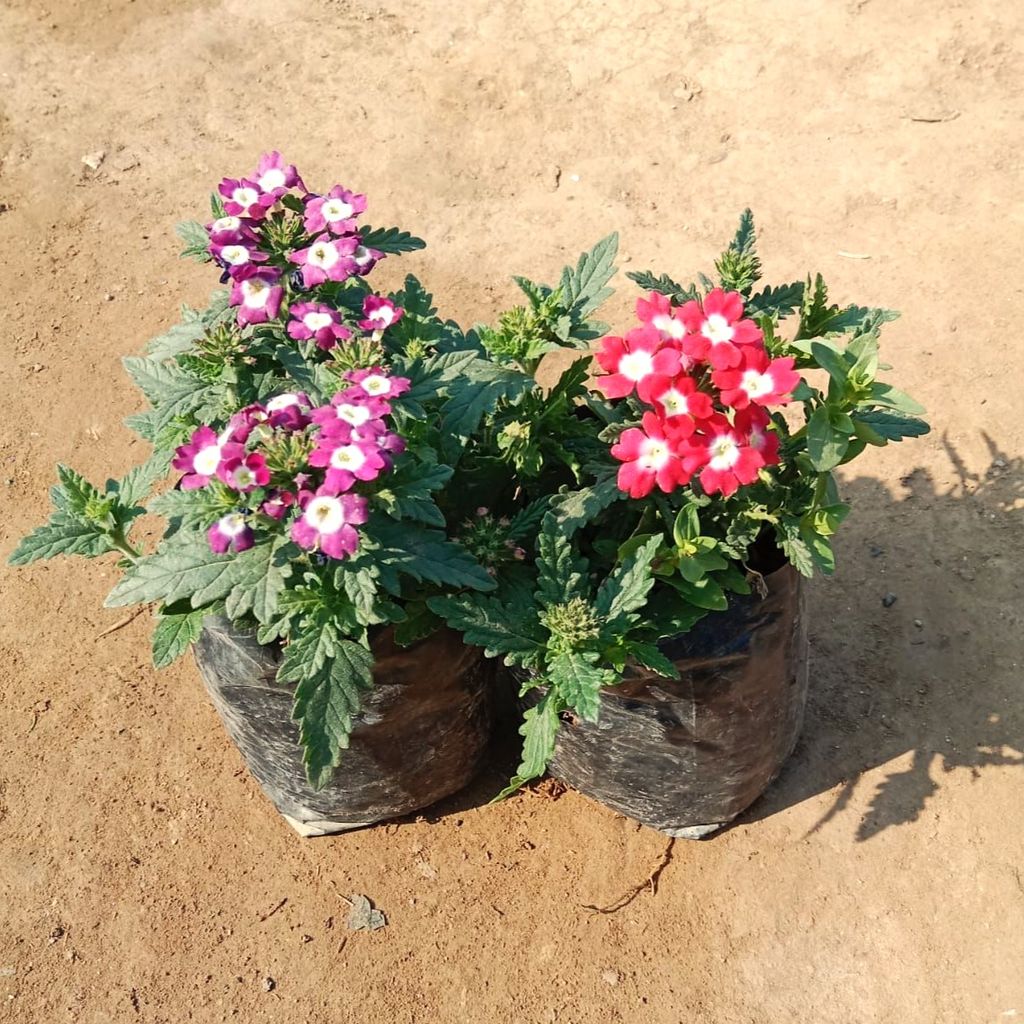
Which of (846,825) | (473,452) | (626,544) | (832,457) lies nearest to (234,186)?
(473,452)

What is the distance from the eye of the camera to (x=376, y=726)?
9.43 feet

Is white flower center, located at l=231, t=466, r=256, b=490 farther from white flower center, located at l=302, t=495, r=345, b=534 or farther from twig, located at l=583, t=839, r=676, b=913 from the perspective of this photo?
twig, located at l=583, t=839, r=676, b=913

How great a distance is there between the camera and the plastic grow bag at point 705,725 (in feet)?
8.82

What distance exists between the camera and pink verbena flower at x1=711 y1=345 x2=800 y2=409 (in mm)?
2205

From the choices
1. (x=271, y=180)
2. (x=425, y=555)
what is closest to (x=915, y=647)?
(x=425, y=555)

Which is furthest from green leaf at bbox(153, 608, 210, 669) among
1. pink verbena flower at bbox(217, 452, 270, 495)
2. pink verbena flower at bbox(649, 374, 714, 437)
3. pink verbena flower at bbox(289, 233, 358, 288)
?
pink verbena flower at bbox(649, 374, 714, 437)

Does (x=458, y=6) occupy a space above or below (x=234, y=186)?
below

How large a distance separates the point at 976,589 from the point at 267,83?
4720 mm

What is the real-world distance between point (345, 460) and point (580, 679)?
0.71m

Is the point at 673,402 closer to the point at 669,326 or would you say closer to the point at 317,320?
the point at 669,326

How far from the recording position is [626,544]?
2527mm

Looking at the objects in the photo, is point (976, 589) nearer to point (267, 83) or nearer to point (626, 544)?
point (626, 544)

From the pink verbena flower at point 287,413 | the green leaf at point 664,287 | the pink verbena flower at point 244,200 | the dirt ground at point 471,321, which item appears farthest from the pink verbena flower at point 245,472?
the dirt ground at point 471,321

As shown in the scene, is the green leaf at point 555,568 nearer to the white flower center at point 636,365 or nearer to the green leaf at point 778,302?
the white flower center at point 636,365
